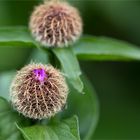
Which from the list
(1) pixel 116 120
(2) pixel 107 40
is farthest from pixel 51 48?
(1) pixel 116 120

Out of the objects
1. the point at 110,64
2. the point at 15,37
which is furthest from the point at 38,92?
the point at 110,64

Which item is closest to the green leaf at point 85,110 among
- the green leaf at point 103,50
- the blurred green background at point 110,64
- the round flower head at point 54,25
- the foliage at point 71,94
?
the foliage at point 71,94

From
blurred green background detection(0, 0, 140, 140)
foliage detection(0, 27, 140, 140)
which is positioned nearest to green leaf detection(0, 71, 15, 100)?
foliage detection(0, 27, 140, 140)

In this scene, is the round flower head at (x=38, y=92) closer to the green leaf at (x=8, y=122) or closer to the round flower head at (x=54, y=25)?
the green leaf at (x=8, y=122)

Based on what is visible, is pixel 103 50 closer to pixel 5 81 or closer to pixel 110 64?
pixel 5 81

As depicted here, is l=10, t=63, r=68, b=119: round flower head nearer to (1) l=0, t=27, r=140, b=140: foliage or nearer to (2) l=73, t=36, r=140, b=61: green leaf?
(1) l=0, t=27, r=140, b=140: foliage

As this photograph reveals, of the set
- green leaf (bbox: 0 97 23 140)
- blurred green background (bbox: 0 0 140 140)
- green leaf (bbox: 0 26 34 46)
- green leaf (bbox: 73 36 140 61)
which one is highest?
green leaf (bbox: 0 26 34 46)
